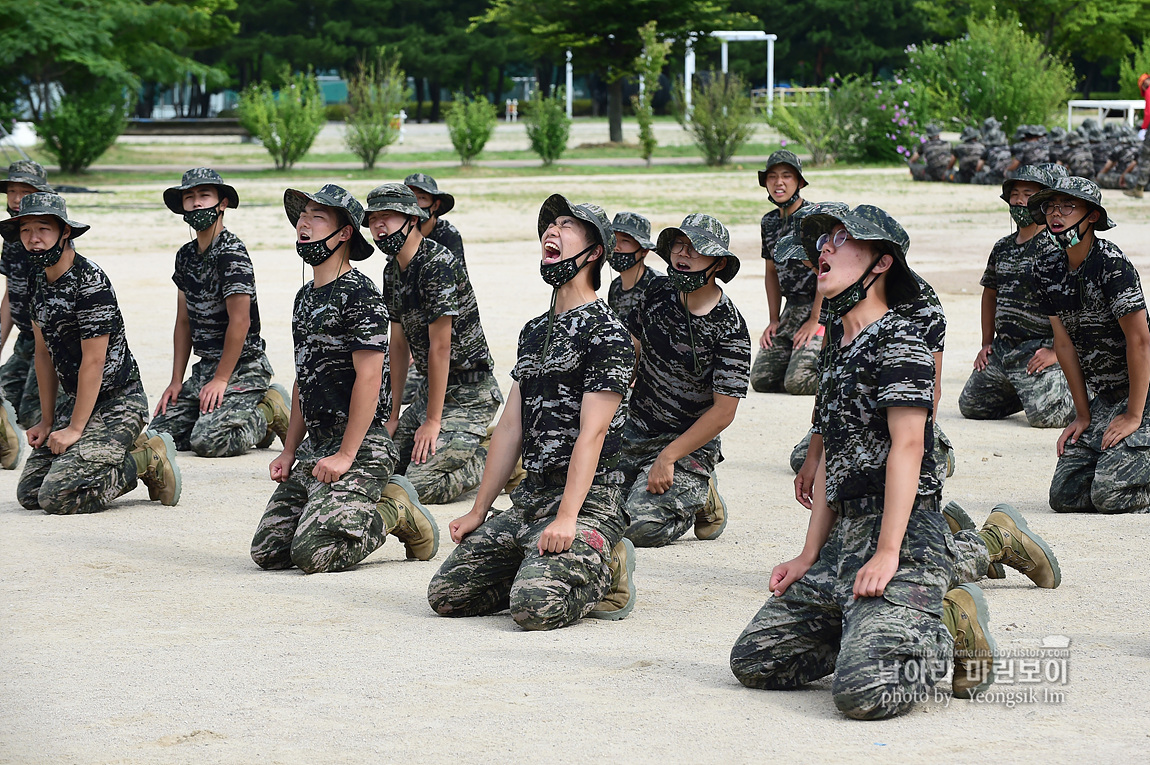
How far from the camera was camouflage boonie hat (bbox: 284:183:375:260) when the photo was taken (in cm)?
699

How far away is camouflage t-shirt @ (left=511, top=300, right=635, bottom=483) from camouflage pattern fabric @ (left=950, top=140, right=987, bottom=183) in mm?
32246

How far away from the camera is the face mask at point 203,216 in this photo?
32.2 feet

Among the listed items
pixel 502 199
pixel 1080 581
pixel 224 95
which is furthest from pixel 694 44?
pixel 1080 581

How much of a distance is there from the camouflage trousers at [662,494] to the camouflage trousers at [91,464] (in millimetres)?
3023

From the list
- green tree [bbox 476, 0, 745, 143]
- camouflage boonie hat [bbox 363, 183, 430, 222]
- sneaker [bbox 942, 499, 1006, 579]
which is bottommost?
sneaker [bbox 942, 499, 1006, 579]

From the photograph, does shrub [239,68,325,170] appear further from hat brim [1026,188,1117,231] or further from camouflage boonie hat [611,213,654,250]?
hat brim [1026,188,1117,231]

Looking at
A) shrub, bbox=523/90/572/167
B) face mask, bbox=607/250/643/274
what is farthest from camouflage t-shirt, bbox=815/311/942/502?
shrub, bbox=523/90/572/167

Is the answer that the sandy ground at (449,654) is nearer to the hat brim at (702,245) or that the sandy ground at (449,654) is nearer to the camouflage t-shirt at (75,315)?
the camouflage t-shirt at (75,315)

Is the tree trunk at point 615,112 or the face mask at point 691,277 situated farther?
the tree trunk at point 615,112

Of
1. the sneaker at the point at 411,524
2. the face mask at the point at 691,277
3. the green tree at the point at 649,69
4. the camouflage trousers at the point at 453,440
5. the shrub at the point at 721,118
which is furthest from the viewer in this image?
the green tree at the point at 649,69

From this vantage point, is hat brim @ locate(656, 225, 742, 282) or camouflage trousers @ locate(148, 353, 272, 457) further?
camouflage trousers @ locate(148, 353, 272, 457)

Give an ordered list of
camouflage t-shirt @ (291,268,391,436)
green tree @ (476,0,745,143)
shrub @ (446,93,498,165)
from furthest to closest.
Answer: green tree @ (476,0,745,143), shrub @ (446,93,498,165), camouflage t-shirt @ (291,268,391,436)

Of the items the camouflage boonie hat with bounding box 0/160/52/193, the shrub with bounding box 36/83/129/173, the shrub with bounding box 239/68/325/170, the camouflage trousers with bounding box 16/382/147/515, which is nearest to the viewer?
the camouflage trousers with bounding box 16/382/147/515

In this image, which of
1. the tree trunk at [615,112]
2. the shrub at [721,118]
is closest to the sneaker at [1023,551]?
the shrub at [721,118]
